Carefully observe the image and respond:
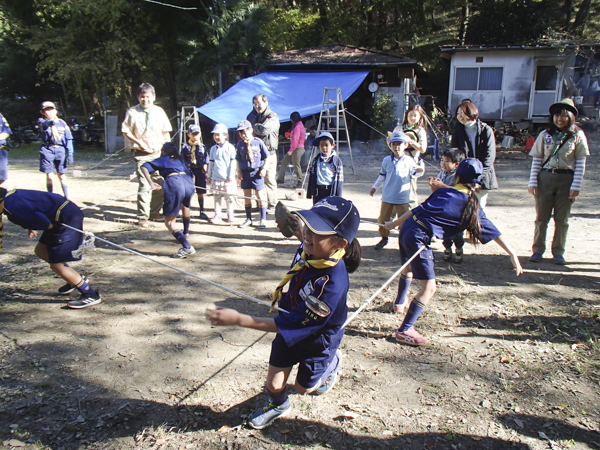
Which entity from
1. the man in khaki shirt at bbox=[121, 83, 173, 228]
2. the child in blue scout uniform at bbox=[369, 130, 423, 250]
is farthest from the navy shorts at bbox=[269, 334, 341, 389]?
the man in khaki shirt at bbox=[121, 83, 173, 228]

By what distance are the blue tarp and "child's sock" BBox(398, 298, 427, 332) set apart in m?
10.4

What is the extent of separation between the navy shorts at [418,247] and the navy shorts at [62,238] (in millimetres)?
3022

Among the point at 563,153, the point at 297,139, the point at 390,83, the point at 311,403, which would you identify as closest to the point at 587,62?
the point at 390,83

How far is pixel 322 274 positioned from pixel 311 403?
111cm

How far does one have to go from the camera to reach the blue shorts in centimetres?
796

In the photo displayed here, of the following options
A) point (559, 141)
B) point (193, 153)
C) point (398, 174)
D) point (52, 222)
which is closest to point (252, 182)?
point (193, 153)

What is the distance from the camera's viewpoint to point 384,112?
1811 cm

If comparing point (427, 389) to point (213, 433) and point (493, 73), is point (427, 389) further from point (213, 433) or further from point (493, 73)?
point (493, 73)

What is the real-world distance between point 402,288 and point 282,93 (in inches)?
511

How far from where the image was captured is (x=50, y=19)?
20031mm

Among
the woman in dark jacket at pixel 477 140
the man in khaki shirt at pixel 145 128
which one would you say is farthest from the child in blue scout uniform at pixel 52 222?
the woman in dark jacket at pixel 477 140

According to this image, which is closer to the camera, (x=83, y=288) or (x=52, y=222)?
(x=52, y=222)

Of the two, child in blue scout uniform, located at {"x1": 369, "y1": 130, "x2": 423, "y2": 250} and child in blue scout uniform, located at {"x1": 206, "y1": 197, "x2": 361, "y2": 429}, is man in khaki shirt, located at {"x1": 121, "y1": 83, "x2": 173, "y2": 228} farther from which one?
child in blue scout uniform, located at {"x1": 206, "y1": 197, "x2": 361, "y2": 429}

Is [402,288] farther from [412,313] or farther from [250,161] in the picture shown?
[250,161]
